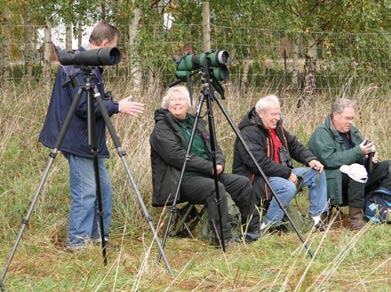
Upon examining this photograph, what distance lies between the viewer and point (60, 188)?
602 cm

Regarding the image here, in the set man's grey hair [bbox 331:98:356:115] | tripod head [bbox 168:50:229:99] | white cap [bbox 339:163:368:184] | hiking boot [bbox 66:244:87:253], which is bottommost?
hiking boot [bbox 66:244:87:253]

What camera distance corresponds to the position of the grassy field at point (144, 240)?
3.57 meters

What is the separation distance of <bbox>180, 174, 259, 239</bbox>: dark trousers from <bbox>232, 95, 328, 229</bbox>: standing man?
0.60 ft

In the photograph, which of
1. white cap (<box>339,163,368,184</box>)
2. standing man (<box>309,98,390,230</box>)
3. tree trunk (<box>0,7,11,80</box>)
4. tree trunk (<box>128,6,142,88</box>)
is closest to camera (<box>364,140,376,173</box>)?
standing man (<box>309,98,390,230</box>)

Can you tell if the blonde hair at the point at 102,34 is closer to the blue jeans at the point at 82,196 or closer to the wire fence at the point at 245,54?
the blue jeans at the point at 82,196

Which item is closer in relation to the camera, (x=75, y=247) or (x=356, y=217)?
(x=75, y=247)

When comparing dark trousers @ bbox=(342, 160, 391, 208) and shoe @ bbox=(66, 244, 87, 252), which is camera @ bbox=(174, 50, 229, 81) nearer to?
shoe @ bbox=(66, 244, 87, 252)

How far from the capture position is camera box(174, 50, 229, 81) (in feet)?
14.9

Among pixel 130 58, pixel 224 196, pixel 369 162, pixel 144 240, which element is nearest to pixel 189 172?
pixel 224 196

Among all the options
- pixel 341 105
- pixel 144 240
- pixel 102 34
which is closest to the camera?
pixel 102 34

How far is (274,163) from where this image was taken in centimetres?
577

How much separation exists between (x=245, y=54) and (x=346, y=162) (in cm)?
522

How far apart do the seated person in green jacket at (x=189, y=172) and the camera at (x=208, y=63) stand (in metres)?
0.79

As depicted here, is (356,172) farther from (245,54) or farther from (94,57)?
(245,54)
